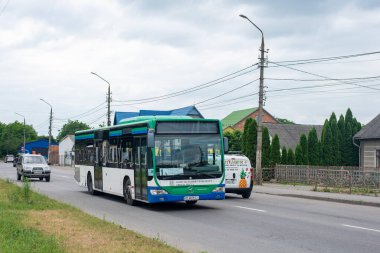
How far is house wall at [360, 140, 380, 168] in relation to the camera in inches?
1631

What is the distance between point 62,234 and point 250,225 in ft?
15.9

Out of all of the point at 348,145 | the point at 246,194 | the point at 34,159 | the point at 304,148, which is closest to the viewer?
the point at 246,194

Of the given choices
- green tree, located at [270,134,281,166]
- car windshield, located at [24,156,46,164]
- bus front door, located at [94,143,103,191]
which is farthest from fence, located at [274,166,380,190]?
car windshield, located at [24,156,46,164]

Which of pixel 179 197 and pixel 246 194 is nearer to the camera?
pixel 179 197

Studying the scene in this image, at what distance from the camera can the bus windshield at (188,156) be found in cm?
1658

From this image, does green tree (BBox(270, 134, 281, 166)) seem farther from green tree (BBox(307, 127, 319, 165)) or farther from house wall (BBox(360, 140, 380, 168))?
house wall (BBox(360, 140, 380, 168))

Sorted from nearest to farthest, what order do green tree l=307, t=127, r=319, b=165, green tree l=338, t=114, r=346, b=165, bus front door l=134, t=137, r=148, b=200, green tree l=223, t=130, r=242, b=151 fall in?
bus front door l=134, t=137, r=148, b=200, green tree l=307, t=127, r=319, b=165, green tree l=338, t=114, r=346, b=165, green tree l=223, t=130, r=242, b=151

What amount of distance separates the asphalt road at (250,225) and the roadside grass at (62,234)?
90 cm

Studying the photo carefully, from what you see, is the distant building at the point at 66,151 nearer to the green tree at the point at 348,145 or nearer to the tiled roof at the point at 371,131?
the green tree at the point at 348,145

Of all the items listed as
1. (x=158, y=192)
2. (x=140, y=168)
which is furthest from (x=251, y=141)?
(x=158, y=192)

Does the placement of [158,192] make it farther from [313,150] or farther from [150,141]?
[313,150]

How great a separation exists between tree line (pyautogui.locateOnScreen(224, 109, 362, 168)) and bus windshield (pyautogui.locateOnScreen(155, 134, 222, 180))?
24.1 m

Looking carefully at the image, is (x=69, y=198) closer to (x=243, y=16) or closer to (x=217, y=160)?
(x=217, y=160)

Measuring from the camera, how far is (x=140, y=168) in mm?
17578
